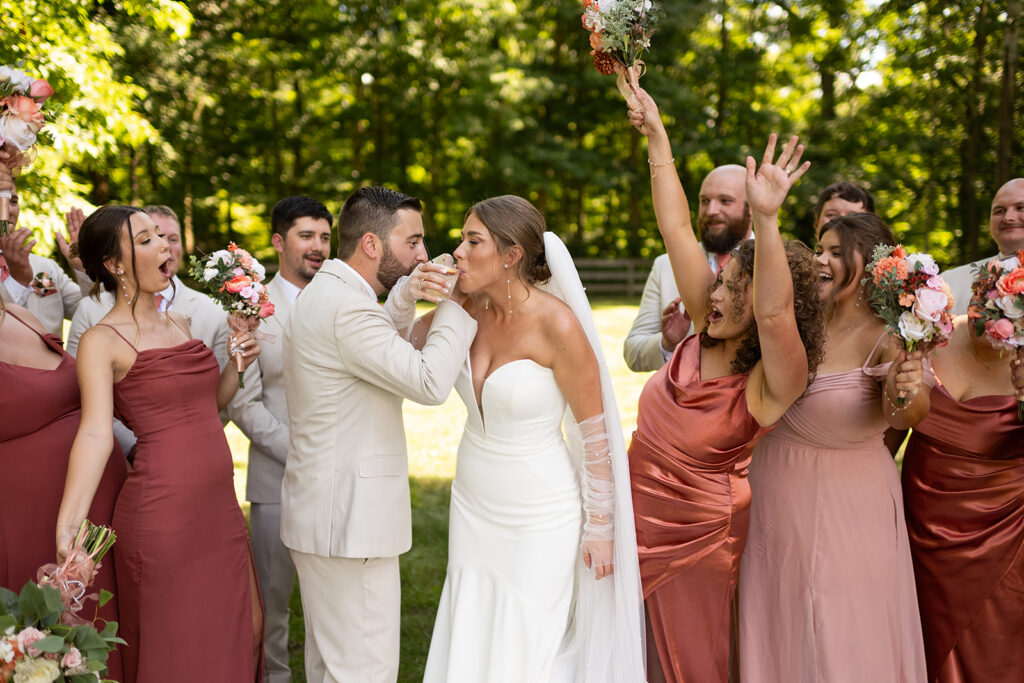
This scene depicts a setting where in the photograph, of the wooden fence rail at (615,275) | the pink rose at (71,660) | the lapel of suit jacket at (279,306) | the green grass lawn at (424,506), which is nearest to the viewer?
the pink rose at (71,660)

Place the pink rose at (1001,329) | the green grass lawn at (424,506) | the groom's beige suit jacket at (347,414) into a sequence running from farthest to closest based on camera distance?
the green grass lawn at (424,506)
the groom's beige suit jacket at (347,414)
the pink rose at (1001,329)

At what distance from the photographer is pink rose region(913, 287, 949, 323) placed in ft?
10.3

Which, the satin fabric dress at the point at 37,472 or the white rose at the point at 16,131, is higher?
the white rose at the point at 16,131

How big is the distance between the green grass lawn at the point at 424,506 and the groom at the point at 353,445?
142cm

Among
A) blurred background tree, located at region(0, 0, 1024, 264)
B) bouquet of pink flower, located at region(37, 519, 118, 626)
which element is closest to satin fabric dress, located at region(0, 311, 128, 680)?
bouquet of pink flower, located at region(37, 519, 118, 626)

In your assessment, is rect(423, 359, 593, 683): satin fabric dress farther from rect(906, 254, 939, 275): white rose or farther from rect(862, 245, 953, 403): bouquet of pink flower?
rect(906, 254, 939, 275): white rose

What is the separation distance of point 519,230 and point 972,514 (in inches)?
92.6

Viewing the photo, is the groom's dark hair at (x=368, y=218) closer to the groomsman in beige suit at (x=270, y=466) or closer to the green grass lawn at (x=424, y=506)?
the groomsman in beige suit at (x=270, y=466)

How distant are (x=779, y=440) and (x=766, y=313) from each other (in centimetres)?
88

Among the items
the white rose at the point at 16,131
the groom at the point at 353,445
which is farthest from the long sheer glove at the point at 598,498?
the white rose at the point at 16,131

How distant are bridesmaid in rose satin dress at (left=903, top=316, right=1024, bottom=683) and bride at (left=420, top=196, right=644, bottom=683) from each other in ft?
4.70

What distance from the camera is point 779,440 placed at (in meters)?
3.81

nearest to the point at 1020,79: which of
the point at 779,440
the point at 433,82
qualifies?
the point at 779,440

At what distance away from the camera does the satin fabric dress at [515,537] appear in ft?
11.8
